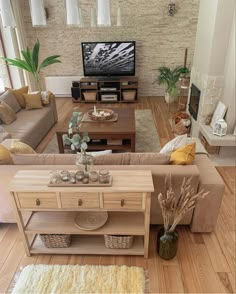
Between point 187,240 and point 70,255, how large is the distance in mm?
1078

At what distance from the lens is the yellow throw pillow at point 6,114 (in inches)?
146

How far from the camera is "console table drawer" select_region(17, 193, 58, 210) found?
5.79 ft

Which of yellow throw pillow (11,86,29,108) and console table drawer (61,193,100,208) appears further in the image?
yellow throw pillow (11,86,29,108)

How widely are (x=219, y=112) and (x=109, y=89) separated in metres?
3.05

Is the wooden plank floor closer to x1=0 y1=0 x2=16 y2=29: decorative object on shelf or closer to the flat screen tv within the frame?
x1=0 y1=0 x2=16 y2=29: decorative object on shelf

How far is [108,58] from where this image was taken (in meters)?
5.76

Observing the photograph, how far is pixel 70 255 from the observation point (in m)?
2.10

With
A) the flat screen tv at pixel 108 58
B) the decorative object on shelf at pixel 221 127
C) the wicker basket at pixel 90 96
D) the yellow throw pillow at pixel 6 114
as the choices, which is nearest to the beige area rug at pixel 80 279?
the decorative object on shelf at pixel 221 127

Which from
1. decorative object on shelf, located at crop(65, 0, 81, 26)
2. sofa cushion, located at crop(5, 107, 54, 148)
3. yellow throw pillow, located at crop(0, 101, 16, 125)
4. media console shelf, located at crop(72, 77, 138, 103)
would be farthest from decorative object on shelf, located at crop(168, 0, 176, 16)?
decorative object on shelf, located at crop(65, 0, 81, 26)

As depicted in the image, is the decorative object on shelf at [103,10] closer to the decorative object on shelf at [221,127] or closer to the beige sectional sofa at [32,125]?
the beige sectional sofa at [32,125]

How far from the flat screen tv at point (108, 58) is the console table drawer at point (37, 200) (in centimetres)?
471

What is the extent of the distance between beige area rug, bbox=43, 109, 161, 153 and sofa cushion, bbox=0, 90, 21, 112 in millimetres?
840

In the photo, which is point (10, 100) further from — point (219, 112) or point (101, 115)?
point (219, 112)

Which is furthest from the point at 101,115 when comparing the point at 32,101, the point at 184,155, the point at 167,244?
the point at 167,244
